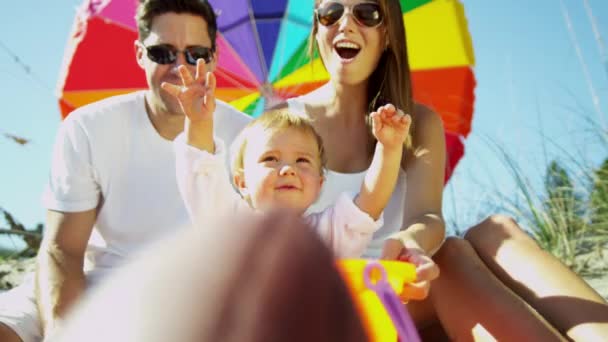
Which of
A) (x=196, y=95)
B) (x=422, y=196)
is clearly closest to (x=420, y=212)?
(x=422, y=196)

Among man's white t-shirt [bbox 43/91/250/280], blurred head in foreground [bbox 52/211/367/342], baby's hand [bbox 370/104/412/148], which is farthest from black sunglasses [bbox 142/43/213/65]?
blurred head in foreground [bbox 52/211/367/342]

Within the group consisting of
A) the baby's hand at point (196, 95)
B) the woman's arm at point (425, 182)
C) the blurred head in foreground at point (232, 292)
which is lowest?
the woman's arm at point (425, 182)

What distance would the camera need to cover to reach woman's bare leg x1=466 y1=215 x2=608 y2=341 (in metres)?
1.82

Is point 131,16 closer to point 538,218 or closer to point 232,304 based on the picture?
point 538,218

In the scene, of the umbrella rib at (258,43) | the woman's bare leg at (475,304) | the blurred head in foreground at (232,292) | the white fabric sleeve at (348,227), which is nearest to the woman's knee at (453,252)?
the woman's bare leg at (475,304)

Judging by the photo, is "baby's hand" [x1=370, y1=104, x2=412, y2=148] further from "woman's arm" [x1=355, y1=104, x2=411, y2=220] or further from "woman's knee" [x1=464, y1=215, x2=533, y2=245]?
"woman's knee" [x1=464, y1=215, x2=533, y2=245]

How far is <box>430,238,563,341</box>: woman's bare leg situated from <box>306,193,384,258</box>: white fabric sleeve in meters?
0.24

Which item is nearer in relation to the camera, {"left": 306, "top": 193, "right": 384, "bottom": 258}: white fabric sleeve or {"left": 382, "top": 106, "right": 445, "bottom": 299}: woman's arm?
{"left": 382, "top": 106, "right": 445, "bottom": 299}: woman's arm

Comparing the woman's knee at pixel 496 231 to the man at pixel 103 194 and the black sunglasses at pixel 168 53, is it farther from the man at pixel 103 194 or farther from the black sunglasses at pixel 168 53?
the black sunglasses at pixel 168 53

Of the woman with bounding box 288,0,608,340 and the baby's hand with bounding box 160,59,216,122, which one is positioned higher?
the baby's hand with bounding box 160,59,216,122

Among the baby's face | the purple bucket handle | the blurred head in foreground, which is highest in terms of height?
the blurred head in foreground

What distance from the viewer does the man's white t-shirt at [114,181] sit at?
8.61ft

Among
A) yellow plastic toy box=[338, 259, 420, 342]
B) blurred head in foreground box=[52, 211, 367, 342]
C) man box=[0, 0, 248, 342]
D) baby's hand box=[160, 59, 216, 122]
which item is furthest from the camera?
man box=[0, 0, 248, 342]

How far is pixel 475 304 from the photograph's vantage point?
1.96m
